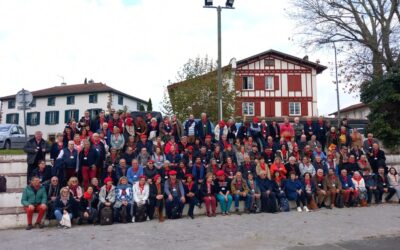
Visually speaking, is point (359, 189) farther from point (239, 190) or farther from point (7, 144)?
point (7, 144)

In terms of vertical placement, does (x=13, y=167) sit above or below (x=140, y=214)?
above

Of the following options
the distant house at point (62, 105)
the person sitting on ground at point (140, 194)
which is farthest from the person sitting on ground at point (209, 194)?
the distant house at point (62, 105)

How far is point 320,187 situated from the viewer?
13.1 metres

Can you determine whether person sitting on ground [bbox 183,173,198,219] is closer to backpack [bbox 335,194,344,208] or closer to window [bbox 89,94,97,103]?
backpack [bbox 335,194,344,208]

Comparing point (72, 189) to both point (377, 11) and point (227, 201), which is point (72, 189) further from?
point (377, 11)

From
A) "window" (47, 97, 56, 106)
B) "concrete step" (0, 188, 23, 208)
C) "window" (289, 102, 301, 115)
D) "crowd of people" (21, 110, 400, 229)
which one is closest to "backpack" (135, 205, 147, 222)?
"crowd of people" (21, 110, 400, 229)

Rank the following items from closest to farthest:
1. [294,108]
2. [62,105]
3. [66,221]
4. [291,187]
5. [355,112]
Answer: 1. [66,221]
2. [291,187]
3. [294,108]
4. [62,105]
5. [355,112]

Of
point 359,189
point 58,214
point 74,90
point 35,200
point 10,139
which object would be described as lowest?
point 58,214

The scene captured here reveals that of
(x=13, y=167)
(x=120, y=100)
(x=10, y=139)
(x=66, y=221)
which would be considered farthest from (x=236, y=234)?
(x=120, y=100)

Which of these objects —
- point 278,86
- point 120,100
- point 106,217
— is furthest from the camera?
point 120,100

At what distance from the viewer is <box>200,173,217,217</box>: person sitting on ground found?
38.9 ft

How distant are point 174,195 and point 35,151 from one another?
4751mm

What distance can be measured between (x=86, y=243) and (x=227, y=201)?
497 cm

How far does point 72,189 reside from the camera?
10.9 metres
